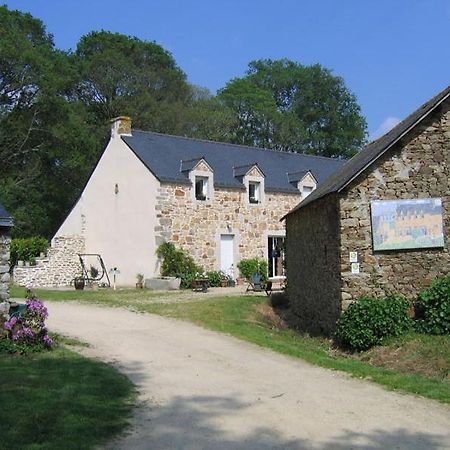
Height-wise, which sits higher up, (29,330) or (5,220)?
(5,220)

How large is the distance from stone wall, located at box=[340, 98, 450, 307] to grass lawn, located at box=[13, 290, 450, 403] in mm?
1307

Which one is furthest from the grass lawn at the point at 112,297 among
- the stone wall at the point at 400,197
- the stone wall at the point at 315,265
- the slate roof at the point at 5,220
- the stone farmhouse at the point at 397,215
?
the stone wall at the point at 400,197

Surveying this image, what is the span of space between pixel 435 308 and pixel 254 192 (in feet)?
55.1

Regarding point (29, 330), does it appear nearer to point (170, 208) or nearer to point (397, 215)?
point (397, 215)

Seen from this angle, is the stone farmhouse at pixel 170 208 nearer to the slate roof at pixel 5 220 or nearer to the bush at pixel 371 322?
the bush at pixel 371 322

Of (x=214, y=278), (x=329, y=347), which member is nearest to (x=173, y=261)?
(x=214, y=278)

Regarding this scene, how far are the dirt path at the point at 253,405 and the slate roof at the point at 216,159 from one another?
15.4 m

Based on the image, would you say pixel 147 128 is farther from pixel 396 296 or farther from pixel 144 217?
pixel 396 296

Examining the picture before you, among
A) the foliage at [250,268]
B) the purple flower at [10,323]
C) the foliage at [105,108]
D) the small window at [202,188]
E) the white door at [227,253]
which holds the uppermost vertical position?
the foliage at [105,108]

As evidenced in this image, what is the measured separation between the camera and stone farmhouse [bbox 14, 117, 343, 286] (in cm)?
2556

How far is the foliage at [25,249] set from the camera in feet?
92.6

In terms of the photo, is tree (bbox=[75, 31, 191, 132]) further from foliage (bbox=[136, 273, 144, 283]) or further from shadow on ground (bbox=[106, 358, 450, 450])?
shadow on ground (bbox=[106, 358, 450, 450])

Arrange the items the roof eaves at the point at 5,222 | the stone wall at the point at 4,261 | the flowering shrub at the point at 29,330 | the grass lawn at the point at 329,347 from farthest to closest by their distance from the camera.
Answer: the stone wall at the point at 4,261
the roof eaves at the point at 5,222
the flowering shrub at the point at 29,330
the grass lawn at the point at 329,347

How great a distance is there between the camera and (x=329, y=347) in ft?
41.9
